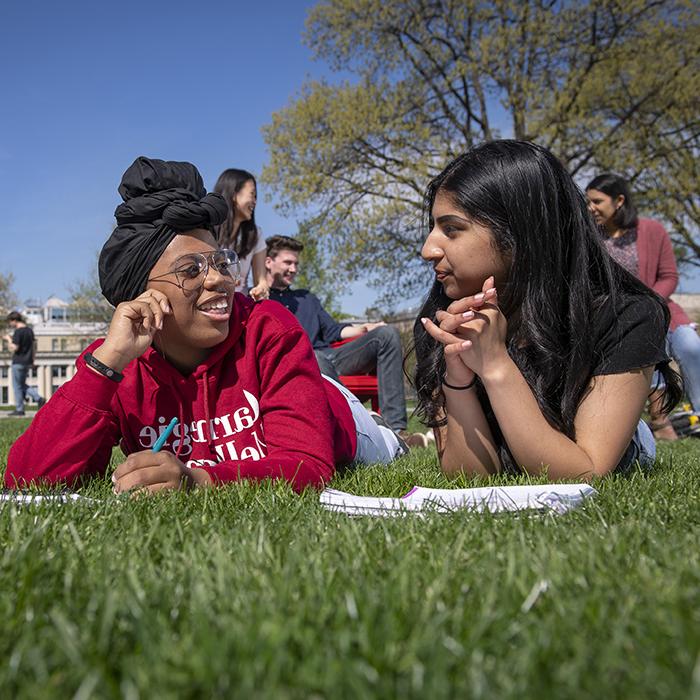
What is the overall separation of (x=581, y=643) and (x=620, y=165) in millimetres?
21645

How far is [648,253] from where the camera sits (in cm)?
737

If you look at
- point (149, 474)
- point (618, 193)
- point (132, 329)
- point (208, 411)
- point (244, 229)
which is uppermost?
point (618, 193)

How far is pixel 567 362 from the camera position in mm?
3068

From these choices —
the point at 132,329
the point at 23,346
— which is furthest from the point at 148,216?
the point at 23,346

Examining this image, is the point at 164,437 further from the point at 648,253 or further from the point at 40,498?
the point at 648,253

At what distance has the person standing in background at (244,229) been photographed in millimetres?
7109

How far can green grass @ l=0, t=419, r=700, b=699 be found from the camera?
104 cm

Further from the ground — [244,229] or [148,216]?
[244,229]

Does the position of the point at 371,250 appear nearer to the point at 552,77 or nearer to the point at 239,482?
the point at 552,77

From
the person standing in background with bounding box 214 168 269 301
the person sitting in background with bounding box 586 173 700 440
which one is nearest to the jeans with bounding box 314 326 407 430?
the person standing in background with bounding box 214 168 269 301

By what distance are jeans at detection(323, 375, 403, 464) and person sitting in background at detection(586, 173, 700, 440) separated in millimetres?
3552

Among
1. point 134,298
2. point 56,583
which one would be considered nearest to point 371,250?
point 134,298

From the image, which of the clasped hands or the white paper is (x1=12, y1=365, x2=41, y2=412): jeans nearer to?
the white paper

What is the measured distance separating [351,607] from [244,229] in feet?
21.0
